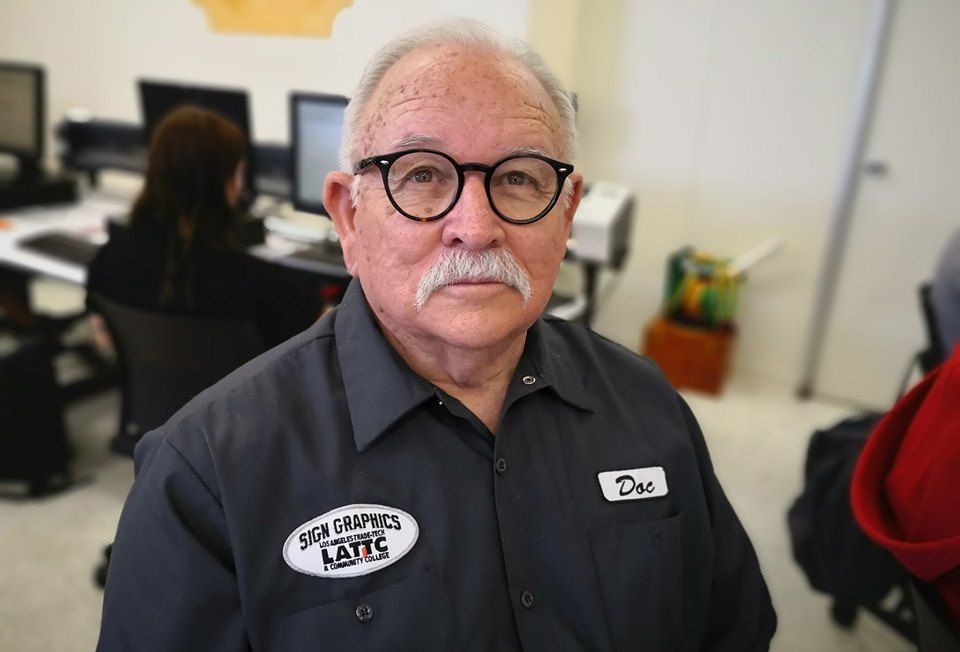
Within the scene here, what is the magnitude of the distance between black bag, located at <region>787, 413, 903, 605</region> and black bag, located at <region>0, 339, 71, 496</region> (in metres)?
2.19

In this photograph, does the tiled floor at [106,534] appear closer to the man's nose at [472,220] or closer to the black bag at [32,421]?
the black bag at [32,421]

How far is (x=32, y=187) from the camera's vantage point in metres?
2.91

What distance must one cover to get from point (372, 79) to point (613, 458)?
0.60 meters

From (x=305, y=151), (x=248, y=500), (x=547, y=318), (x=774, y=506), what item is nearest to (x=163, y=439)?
(x=248, y=500)

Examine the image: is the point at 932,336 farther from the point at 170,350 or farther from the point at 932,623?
the point at 170,350

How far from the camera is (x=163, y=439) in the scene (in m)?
0.79

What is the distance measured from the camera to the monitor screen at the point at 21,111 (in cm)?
282

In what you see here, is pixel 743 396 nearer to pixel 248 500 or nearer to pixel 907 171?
pixel 907 171

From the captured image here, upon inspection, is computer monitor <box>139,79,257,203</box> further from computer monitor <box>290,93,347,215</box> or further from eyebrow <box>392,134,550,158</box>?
eyebrow <box>392,134,550,158</box>

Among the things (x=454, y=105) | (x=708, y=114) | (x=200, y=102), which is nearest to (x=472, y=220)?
(x=454, y=105)

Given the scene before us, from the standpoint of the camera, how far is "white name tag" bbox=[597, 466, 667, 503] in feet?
3.17

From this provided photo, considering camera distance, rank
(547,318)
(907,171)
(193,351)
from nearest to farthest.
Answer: (547,318)
(193,351)
(907,171)

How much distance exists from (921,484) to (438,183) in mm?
851

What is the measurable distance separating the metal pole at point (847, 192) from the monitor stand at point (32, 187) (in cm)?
322
